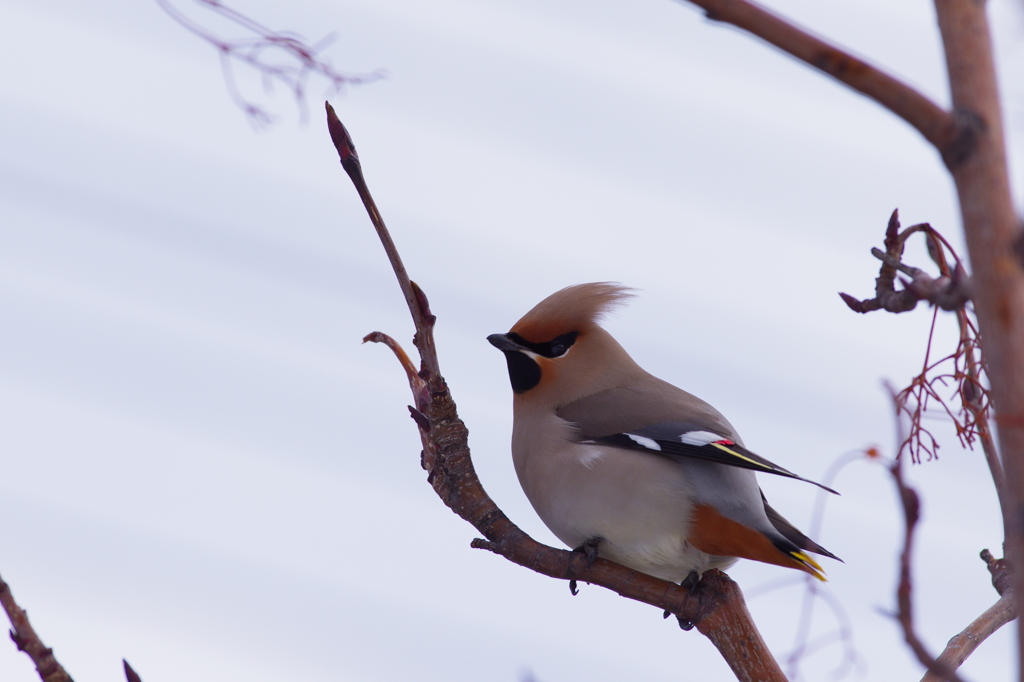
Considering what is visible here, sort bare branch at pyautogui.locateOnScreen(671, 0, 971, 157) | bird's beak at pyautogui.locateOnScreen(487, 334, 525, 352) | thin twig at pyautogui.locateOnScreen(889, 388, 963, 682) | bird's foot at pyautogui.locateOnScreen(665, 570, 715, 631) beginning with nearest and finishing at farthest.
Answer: thin twig at pyautogui.locateOnScreen(889, 388, 963, 682), bare branch at pyautogui.locateOnScreen(671, 0, 971, 157), bird's foot at pyautogui.locateOnScreen(665, 570, 715, 631), bird's beak at pyautogui.locateOnScreen(487, 334, 525, 352)

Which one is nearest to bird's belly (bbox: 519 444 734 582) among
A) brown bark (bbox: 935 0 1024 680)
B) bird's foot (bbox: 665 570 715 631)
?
bird's foot (bbox: 665 570 715 631)

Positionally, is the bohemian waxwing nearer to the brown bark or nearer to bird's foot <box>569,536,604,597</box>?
bird's foot <box>569,536,604,597</box>

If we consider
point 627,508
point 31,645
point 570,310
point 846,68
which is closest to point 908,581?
point 846,68

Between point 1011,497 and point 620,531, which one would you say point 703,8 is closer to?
point 1011,497

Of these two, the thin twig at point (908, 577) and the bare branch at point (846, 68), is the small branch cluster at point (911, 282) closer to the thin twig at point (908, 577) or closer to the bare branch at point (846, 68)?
the bare branch at point (846, 68)

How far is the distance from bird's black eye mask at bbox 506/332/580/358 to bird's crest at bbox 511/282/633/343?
11 millimetres

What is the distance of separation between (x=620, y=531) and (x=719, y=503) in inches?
8.4

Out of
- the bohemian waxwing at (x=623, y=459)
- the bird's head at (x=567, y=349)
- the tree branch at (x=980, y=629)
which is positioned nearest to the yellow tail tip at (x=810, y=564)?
the bohemian waxwing at (x=623, y=459)

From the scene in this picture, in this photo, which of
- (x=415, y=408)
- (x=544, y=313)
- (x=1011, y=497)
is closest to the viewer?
(x=1011, y=497)

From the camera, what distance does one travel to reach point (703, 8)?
72 centimetres

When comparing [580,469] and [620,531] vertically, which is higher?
[580,469]

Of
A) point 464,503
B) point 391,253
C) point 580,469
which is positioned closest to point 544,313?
point 580,469

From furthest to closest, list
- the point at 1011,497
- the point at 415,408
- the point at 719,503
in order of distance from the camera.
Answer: the point at 719,503, the point at 415,408, the point at 1011,497

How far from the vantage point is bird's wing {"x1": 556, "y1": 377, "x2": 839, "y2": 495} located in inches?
79.4
